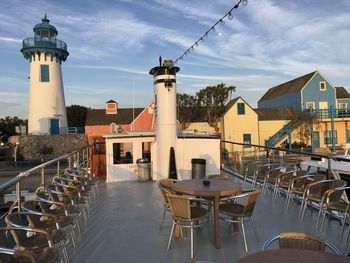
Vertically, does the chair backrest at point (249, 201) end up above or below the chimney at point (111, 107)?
below

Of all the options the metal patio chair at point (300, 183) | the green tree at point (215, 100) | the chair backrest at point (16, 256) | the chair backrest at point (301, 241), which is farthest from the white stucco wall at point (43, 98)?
the chair backrest at point (301, 241)

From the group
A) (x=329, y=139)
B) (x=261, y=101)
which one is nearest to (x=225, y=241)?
(x=329, y=139)

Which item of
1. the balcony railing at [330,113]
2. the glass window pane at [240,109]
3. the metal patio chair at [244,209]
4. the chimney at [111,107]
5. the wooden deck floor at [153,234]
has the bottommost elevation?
the wooden deck floor at [153,234]

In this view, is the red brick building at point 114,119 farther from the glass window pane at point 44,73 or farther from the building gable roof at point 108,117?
the glass window pane at point 44,73

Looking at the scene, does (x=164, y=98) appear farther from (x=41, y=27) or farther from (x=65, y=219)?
(x=41, y=27)

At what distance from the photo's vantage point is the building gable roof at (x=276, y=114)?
105ft

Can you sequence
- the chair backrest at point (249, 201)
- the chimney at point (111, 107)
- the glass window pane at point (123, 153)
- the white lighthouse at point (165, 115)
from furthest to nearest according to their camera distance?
the chimney at point (111, 107) → the glass window pane at point (123, 153) → the white lighthouse at point (165, 115) → the chair backrest at point (249, 201)

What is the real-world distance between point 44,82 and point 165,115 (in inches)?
1085

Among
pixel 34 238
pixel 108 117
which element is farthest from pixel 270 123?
pixel 34 238

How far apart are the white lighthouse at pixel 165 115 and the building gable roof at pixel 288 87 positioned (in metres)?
27.3

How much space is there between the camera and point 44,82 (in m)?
33.0

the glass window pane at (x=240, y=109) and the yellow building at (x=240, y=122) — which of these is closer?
the yellow building at (x=240, y=122)

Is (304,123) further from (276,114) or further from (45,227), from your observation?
(45,227)

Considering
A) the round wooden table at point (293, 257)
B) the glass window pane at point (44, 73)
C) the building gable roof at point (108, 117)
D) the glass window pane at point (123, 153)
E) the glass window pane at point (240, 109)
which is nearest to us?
the round wooden table at point (293, 257)
